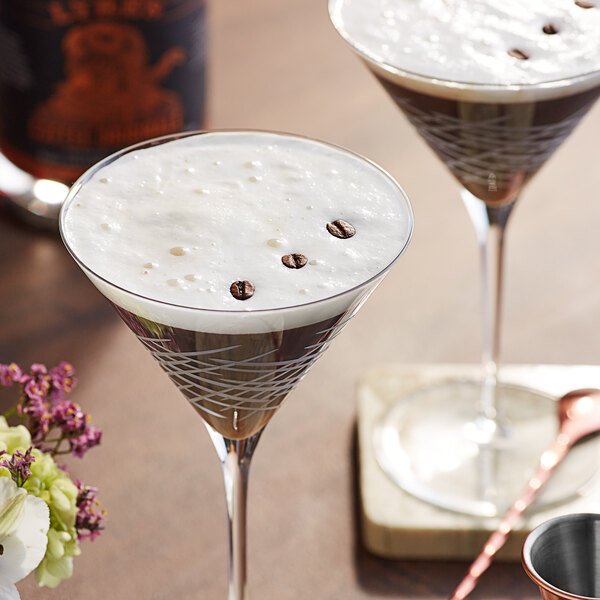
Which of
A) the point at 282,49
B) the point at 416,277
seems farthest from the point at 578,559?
the point at 282,49

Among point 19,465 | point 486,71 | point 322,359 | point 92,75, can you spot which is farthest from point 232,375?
point 92,75

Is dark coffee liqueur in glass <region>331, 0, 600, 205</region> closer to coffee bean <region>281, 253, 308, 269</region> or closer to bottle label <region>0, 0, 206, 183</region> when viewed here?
coffee bean <region>281, 253, 308, 269</region>

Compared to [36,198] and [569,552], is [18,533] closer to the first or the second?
[569,552]

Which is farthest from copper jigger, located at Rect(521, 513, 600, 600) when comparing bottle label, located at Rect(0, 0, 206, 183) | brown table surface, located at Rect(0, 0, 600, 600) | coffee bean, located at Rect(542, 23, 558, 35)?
bottle label, located at Rect(0, 0, 206, 183)

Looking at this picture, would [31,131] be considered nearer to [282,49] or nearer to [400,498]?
[282,49]

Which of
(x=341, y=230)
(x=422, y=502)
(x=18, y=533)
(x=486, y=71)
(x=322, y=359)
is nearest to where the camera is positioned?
(x=18, y=533)

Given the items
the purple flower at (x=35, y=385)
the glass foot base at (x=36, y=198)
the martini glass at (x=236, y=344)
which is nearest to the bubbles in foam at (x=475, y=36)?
the martini glass at (x=236, y=344)
